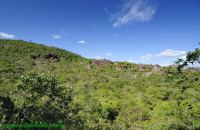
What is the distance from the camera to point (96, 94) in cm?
2900

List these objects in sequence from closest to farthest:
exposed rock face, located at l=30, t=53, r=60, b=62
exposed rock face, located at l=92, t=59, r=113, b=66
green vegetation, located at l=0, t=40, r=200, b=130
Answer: green vegetation, located at l=0, t=40, r=200, b=130 → exposed rock face, located at l=92, t=59, r=113, b=66 → exposed rock face, located at l=30, t=53, r=60, b=62

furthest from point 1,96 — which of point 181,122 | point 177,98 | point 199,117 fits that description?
point 177,98

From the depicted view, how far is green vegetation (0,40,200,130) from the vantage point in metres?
16.7

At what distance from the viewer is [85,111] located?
2116cm

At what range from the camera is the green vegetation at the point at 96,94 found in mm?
16688

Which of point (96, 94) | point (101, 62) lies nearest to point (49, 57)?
point (101, 62)

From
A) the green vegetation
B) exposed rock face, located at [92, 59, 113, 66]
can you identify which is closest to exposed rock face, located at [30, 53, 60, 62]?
the green vegetation

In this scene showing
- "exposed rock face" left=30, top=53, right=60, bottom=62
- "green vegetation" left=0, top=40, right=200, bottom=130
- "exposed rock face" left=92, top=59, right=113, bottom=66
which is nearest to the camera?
"green vegetation" left=0, top=40, right=200, bottom=130

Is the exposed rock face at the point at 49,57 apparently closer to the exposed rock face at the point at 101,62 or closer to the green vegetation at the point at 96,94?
the green vegetation at the point at 96,94

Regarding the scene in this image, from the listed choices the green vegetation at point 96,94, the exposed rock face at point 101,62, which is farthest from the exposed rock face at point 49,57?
the exposed rock face at point 101,62

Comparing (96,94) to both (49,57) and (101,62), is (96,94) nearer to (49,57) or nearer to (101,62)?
(101,62)

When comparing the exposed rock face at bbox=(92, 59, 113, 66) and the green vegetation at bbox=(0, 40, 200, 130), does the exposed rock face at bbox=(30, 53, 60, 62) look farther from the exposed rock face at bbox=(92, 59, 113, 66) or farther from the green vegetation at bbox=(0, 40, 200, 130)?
the exposed rock face at bbox=(92, 59, 113, 66)

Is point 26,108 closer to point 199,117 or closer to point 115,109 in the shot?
point 115,109

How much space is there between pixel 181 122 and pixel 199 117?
8.07 ft
